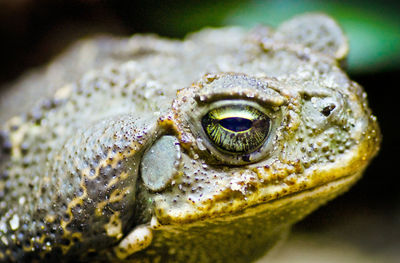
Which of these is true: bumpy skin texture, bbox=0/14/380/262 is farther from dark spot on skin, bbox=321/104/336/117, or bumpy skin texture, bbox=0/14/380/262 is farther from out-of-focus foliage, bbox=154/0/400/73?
out-of-focus foliage, bbox=154/0/400/73

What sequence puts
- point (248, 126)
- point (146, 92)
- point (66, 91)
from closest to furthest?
1. point (248, 126)
2. point (146, 92)
3. point (66, 91)

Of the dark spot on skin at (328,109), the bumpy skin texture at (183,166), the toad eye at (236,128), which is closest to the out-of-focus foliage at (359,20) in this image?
the bumpy skin texture at (183,166)

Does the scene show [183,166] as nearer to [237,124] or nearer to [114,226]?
[237,124]

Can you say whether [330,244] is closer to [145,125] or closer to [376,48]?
[376,48]

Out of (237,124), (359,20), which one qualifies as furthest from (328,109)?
(359,20)

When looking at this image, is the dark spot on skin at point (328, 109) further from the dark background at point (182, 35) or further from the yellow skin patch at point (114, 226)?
the dark background at point (182, 35)

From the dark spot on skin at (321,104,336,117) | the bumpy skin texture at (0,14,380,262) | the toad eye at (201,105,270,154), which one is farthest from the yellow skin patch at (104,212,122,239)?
the dark spot on skin at (321,104,336,117)

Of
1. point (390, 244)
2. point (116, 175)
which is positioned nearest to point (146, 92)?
point (116, 175)

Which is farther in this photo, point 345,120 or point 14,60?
point 14,60
